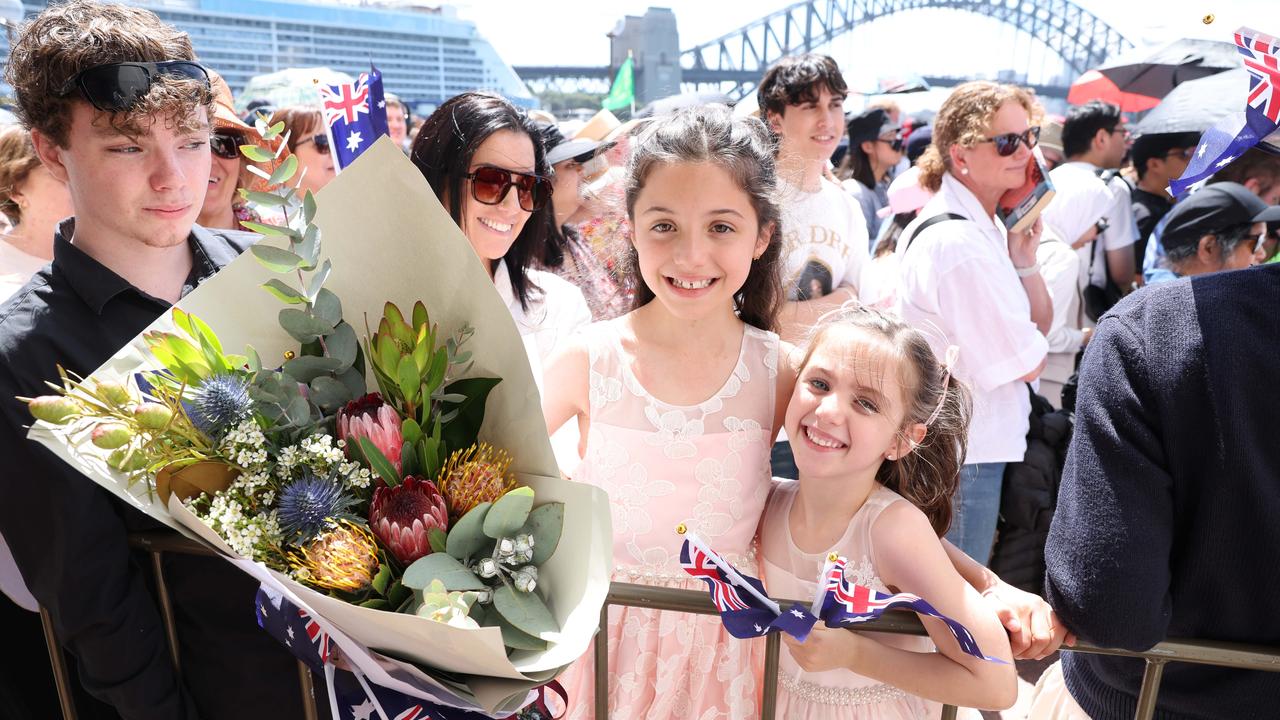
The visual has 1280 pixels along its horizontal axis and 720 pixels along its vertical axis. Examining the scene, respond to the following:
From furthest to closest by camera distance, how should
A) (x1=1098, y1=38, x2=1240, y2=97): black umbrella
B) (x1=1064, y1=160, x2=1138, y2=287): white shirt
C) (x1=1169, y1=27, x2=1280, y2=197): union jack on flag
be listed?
(x1=1098, y1=38, x2=1240, y2=97): black umbrella < (x1=1064, y1=160, x2=1138, y2=287): white shirt < (x1=1169, y1=27, x2=1280, y2=197): union jack on flag

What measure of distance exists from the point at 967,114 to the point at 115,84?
2680 millimetres

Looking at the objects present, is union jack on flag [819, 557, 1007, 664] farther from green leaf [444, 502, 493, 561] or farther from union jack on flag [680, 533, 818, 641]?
green leaf [444, 502, 493, 561]

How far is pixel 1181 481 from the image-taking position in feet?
4.35

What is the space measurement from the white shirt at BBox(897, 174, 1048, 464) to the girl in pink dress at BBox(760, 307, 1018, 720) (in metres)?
1.13

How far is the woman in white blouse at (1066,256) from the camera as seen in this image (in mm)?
3818

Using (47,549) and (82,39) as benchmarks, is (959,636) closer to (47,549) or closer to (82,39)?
(47,549)

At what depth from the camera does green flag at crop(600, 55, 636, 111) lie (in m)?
8.91

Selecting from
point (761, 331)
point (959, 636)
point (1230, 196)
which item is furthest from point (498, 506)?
point (1230, 196)

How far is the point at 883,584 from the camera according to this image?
163 cm

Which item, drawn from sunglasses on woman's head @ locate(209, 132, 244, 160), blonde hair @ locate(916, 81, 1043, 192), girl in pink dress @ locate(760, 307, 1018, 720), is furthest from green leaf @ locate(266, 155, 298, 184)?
blonde hair @ locate(916, 81, 1043, 192)

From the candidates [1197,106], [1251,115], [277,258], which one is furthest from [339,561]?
[1197,106]

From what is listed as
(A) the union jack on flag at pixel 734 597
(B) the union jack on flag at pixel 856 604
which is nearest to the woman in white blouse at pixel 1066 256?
(B) the union jack on flag at pixel 856 604

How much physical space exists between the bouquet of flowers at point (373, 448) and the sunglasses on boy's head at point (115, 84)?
0.65m

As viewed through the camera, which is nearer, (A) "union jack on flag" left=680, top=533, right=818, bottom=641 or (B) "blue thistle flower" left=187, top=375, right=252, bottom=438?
(B) "blue thistle flower" left=187, top=375, right=252, bottom=438
